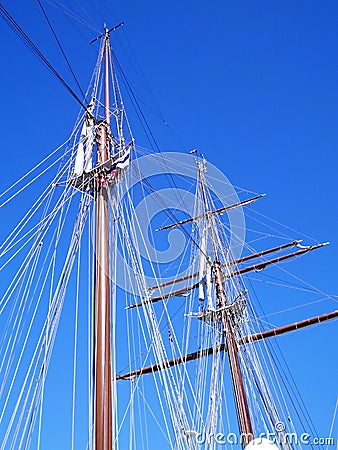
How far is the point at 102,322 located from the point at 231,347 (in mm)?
13591

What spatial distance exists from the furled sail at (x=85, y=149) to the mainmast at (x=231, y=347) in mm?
10502

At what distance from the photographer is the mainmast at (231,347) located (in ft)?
56.5

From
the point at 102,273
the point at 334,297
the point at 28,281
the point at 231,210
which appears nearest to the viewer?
the point at 102,273

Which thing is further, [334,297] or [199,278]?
[199,278]

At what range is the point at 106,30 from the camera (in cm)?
1352

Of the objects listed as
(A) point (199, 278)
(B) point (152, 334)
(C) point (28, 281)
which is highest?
(A) point (199, 278)

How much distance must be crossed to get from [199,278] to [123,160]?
1478 cm

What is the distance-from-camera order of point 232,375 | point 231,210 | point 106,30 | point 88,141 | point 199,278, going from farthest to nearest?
1. point 231,210
2. point 199,278
3. point 232,375
4. point 106,30
5. point 88,141

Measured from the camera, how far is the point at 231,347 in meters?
20.2

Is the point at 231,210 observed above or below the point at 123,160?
above

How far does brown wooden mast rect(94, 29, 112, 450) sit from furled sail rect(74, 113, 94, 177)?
9.5 inches

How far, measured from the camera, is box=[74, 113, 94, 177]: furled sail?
34.1ft

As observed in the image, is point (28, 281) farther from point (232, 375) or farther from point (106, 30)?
Answer: point (232, 375)

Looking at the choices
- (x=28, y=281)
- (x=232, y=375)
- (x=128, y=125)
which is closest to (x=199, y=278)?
(x=232, y=375)
